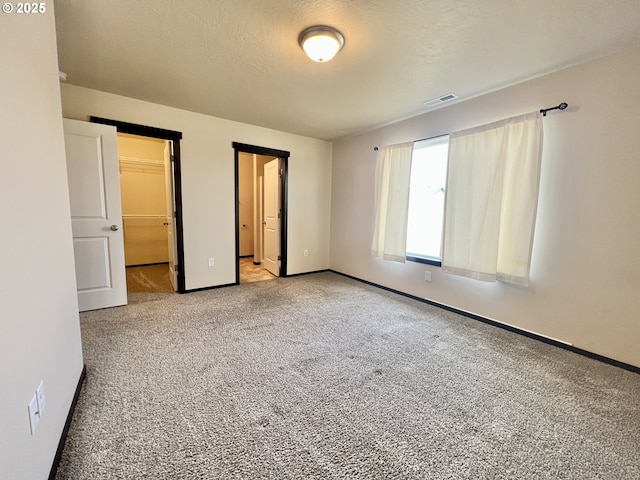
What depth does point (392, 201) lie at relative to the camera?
11.9 feet

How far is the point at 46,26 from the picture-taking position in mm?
1394

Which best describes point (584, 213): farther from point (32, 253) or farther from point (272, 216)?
point (272, 216)

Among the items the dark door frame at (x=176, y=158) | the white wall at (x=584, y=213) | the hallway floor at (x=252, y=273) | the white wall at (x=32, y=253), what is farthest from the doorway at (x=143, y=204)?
the white wall at (x=584, y=213)

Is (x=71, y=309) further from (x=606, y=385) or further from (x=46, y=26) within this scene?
(x=606, y=385)

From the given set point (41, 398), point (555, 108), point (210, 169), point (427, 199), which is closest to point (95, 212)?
point (210, 169)

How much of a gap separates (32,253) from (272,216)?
3694 millimetres

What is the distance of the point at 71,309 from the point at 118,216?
1.64m

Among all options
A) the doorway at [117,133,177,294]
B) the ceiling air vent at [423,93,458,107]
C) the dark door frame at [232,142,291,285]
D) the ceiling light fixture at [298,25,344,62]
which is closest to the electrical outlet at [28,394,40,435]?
the ceiling light fixture at [298,25,344,62]

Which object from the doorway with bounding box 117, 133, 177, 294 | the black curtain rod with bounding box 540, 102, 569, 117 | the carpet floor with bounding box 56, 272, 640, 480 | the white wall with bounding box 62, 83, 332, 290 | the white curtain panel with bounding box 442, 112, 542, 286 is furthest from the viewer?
the doorway with bounding box 117, 133, 177, 294

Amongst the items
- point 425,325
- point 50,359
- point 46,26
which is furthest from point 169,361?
point 425,325

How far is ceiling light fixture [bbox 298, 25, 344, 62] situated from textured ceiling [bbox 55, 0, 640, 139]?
0.04m

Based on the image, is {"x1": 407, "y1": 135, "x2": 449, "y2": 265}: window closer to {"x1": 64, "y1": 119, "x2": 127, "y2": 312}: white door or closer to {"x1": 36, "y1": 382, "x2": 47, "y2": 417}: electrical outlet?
{"x1": 36, "y1": 382, "x2": 47, "y2": 417}: electrical outlet

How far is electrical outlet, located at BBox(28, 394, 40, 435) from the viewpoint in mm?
984

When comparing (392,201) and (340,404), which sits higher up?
(392,201)
